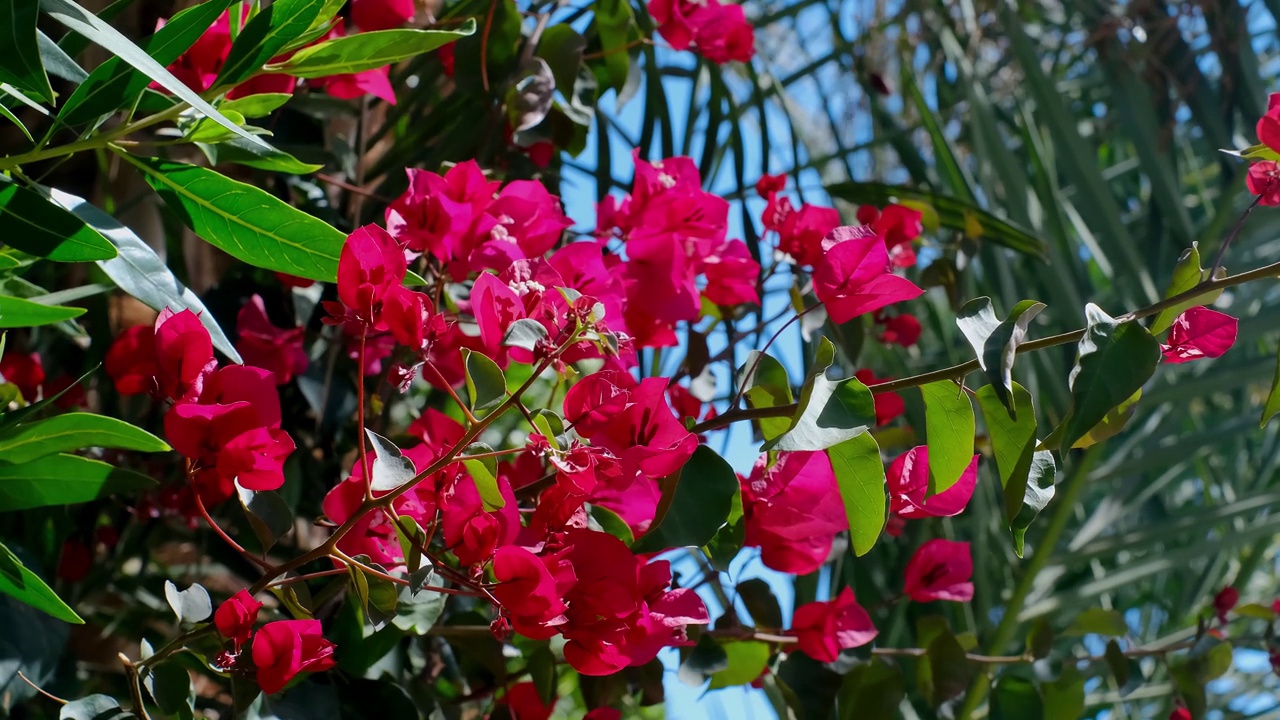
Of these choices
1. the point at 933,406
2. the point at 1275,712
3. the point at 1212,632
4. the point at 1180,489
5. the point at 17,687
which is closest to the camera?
the point at 933,406

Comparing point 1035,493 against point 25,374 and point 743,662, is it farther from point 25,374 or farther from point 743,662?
point 25,374

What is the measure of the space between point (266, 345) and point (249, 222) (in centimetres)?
15

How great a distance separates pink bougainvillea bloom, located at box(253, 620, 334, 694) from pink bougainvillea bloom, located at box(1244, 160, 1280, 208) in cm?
38

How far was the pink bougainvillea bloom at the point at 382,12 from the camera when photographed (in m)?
0.61

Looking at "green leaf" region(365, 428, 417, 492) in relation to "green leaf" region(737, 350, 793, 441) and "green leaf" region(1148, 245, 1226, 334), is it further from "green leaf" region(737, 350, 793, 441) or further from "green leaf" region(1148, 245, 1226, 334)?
"green leaf" region(1148, 245, 1226, 334)

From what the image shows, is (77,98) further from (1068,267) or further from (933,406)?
(1068,267)

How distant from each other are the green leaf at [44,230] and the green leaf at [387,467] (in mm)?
139

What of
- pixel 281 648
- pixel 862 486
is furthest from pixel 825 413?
pixel 281 648

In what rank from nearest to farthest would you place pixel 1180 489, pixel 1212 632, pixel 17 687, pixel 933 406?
1. pixel 933 406
2. pixel 17 687
3. pixel 1212 632
4. pixel 1180 489

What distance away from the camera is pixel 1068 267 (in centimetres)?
95

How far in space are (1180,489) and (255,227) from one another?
1.60m

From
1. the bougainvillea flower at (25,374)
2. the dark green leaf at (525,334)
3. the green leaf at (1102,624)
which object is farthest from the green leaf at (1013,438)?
the bougainvillea flower at (25,374)

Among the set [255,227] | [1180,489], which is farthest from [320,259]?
[1180,489]

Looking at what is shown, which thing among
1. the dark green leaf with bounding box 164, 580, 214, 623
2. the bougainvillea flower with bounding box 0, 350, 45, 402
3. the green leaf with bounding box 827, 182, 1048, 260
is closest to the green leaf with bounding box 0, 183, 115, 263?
the dark green leaf with bounding box 164, 580, 214, 623
